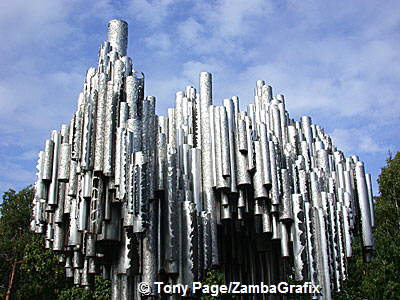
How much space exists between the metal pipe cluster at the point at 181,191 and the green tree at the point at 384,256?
7369 millimetres

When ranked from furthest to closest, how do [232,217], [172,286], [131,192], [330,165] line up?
1. [330,165]
2. [232,217]
3. [172,286]
4. [131,192]

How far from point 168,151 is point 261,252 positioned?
3545 mm

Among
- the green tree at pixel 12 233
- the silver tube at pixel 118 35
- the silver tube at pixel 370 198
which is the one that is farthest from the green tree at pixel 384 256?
the green tree at pixel 12 233

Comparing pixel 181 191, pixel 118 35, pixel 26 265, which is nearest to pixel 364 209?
pixel 181 191

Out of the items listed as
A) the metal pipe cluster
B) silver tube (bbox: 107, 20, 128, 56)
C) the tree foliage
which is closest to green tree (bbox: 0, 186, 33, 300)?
the tree foliage

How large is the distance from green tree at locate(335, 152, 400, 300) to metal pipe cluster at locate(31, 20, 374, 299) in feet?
24.2

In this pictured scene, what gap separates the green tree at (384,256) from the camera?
16.1 m

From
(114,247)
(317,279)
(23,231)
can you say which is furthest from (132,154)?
(23,231)

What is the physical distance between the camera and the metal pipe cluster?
7.43 m

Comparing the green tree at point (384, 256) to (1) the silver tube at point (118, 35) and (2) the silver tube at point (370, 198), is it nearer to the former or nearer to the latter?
(2) the silver tube at point (370, 198)

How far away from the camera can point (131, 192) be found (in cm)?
698

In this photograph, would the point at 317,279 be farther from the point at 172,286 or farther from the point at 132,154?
the point at 132,154

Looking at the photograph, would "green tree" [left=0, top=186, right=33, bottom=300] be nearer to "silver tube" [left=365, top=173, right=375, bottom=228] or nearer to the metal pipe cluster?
the metal pipe cluster

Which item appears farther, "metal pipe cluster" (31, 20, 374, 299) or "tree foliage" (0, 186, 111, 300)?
"tree foliage" (0, 186, 111, 300)
